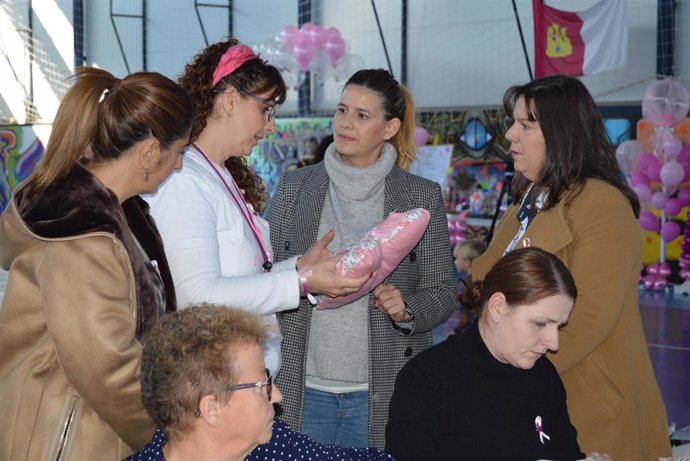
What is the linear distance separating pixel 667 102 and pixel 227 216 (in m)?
7.88

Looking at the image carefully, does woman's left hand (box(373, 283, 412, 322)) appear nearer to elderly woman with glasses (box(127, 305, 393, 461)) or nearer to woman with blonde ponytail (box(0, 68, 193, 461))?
woman with blonde ponytail (box(0, 68, 193, 461))

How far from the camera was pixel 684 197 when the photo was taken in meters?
9.44

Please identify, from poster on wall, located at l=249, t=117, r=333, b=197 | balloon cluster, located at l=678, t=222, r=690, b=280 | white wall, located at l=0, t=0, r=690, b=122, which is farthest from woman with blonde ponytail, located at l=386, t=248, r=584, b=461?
poster on wall, located at l=249, t=117, r=333, b=197

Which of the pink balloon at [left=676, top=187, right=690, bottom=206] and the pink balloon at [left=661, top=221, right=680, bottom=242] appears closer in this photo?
the pink balloon at [left=676, top=187, right=690, bottom=206]

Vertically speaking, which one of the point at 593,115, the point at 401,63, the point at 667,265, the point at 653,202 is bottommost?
the point at 667,265

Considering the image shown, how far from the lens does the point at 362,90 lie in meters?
2.81

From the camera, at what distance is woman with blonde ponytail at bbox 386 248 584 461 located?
2.02 meters

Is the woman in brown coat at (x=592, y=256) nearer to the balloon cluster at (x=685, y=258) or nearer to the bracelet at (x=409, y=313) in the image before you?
the bracelet at (x=409, y=313)

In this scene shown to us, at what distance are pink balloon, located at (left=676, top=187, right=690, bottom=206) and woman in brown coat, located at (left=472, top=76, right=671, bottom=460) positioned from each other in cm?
759

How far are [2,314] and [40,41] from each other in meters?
15.5

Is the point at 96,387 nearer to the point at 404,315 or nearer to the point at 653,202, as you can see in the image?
the point at 404,315

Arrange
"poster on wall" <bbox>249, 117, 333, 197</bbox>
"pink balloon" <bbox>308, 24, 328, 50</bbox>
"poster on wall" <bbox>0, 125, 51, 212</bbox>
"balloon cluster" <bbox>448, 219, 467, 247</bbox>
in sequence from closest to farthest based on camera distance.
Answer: "balloon cluster" <bbox>448, 219, 467, 247</bbox> → "pink balloon" <bbox>308, 24, 328, 50</bbox> → "poster on wall" <bbox>249, 117, 333, 197</bbox> → "poster on wall" <bbox>0, 125, 51, 212</bbox>

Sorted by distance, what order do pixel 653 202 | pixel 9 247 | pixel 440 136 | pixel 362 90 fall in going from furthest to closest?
pixel 440 136 < pixel 653 202 < pixel 362 90 < pixel 9 247

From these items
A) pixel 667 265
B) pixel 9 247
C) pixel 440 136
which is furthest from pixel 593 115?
pixel 440 136
